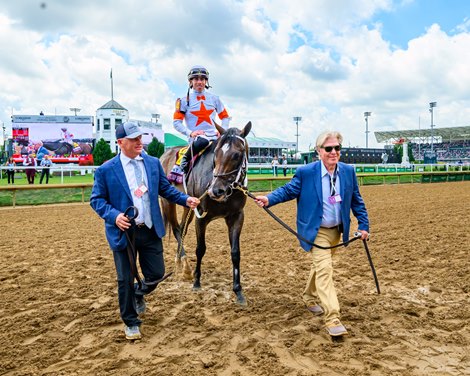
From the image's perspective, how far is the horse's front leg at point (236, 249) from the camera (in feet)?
14.3

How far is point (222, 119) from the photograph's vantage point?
18.7 ft

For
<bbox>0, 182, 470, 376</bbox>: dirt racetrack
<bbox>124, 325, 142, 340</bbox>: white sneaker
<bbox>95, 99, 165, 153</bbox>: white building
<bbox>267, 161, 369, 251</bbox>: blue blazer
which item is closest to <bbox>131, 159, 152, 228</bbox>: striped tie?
<bbox>124, 325, 142, 340</bbox>: white sneaker

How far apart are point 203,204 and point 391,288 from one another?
254 cm

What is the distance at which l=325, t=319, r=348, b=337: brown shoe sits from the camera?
3.32m

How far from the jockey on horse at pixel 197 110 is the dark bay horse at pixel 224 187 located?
0.52 meters

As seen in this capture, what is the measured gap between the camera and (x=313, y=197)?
3.67 m

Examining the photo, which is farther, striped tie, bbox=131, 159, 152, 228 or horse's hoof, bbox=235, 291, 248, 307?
horse's hoof, bbox=235, 291, 248, 307

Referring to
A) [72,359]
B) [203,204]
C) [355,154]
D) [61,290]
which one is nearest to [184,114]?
[203,204]

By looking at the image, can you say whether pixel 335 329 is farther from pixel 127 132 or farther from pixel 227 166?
pixel 127 132

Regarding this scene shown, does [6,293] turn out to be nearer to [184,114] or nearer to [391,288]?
[184,114]

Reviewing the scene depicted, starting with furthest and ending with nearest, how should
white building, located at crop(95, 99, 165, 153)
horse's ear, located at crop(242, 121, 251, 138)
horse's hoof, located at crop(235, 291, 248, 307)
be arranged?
white building, located at crop(95, 99, 165, 153) → horse's ear, located at crop(242, 121, 251, 138) → horse's hoof, located at crop(235, 291, 248, 307)

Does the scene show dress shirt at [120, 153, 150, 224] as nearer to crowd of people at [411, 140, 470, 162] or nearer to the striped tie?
the striped tie

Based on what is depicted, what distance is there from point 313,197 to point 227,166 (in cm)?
93

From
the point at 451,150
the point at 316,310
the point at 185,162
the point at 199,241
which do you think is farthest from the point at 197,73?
the point at 451,150
